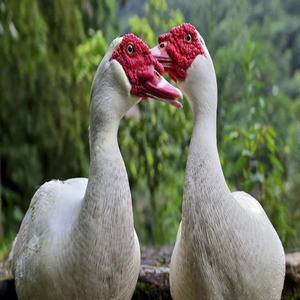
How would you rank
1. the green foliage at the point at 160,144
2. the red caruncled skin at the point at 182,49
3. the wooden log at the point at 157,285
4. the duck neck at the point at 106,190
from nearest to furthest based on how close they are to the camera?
the duck neck at the point at 106,190 → the red caruncled skin at the point at 182,49 → the wooden log at the point at 157,285 → the green foliage at the point at 160,144

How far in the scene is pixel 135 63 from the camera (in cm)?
163

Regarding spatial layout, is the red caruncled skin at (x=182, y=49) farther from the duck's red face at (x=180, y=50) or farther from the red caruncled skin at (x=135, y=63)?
→ the red caruncled skin at (x=135, y=63)

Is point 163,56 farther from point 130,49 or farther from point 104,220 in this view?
point 104,220

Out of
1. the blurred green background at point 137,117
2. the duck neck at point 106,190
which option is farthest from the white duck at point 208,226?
the blurred green background at point 137,117

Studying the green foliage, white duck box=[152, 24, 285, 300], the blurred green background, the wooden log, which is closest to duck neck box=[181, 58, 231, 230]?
white duck box=[152, 24, 285, 300]

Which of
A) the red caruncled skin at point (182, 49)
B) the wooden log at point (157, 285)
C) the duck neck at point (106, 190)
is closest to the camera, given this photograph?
the duck neck at point (106, 190)

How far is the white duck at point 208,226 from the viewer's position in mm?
1583

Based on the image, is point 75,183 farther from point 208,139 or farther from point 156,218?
point 156,218

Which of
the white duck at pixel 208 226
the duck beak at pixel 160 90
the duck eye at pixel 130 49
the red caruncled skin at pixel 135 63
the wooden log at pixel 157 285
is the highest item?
the duck eye at pixel 130 49

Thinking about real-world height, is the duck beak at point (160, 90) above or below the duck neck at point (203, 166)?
above

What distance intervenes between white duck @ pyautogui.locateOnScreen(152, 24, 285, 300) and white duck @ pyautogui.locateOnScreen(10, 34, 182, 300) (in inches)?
4.1

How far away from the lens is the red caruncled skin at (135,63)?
1.63 meters

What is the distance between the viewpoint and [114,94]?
63.4 inches

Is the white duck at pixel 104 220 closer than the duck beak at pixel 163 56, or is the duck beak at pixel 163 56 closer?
the white duck at pixel 104 220
